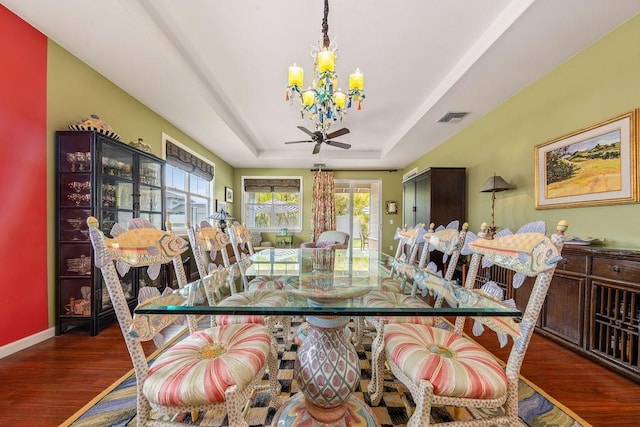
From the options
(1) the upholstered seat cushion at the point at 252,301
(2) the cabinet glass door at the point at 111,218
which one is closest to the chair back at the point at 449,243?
(1) the upholstered seat cushion at the point at 252,301

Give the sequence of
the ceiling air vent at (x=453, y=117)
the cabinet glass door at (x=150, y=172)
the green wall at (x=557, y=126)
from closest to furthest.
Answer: the green wall at (x=557, y=126), the cabinet glass door at (x=150, y=172), the ceiling air vent at (x=453, y=117)

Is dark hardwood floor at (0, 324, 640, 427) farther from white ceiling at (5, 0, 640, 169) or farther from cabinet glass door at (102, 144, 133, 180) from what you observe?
white ceiling at (5, 0, 640, 169)

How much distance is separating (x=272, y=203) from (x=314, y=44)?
4.94 metres

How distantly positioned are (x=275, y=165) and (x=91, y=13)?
4870mm

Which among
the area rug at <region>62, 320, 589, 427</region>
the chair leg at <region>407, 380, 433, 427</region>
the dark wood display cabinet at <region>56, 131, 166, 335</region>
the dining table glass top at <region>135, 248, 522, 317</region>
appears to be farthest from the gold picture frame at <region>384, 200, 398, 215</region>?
the chair leg at <region>407, 380, 433, 427</region>

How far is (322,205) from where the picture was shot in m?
6.84

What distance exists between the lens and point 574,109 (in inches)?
92.1

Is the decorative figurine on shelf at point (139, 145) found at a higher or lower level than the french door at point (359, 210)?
higher

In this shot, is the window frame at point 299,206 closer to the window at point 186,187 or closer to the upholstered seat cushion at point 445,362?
the window at point 186,187

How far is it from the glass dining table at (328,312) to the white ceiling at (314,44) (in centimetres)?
201

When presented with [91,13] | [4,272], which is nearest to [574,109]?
[91,13]

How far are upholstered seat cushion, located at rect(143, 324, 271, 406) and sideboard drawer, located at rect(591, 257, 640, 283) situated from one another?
233 centimetres

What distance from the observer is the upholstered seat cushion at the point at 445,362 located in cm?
96

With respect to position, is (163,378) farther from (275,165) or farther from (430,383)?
(275,165)
